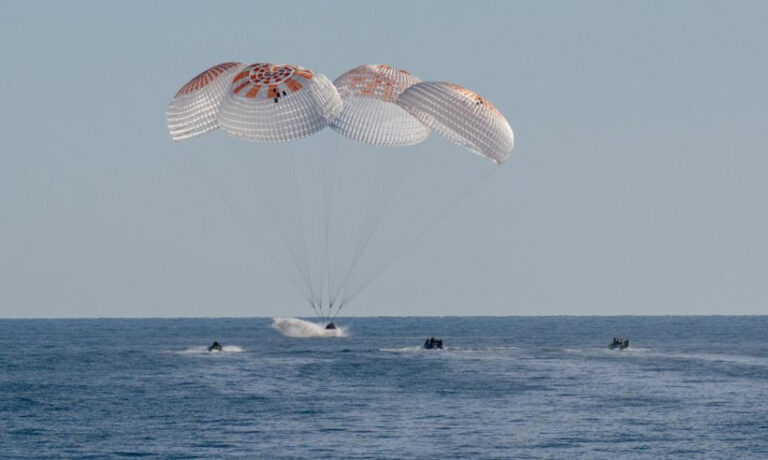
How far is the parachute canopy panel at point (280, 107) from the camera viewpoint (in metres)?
47.2

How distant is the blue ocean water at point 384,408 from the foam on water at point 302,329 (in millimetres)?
39663

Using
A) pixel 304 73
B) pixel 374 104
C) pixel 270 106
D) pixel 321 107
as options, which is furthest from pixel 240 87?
pixel 374 104

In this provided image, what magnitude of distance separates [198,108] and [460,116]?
10743mm

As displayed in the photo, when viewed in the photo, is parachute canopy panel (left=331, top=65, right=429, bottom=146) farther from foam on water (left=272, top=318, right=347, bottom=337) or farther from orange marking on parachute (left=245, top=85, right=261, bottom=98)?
foam on water (left=272, top=318, right=347, bottom=337)

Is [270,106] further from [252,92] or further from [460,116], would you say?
[460,116]

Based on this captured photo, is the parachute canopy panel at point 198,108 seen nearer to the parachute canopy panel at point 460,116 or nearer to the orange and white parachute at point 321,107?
the orange and white parachute at point 321,107

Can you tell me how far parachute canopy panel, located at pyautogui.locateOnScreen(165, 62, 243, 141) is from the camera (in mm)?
49156

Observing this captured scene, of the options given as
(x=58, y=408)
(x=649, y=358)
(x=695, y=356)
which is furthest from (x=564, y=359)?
(x=58, y=408)

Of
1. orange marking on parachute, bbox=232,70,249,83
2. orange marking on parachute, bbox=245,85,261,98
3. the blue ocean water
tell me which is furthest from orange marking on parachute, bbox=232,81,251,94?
the blue ocean water

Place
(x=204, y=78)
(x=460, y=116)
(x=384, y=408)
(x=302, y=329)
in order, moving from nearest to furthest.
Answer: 1. (x=460, y=116)
2. (x=204, y=78)
3. (x=384, y=408)
4. (x=302, y=329)

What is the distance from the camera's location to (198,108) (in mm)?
49188

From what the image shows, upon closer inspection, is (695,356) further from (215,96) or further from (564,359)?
(215,96)

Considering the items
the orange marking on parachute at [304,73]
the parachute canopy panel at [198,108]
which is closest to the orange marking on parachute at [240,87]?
the parachute canopy panel at [198,108]

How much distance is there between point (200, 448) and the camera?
42.4 metres
